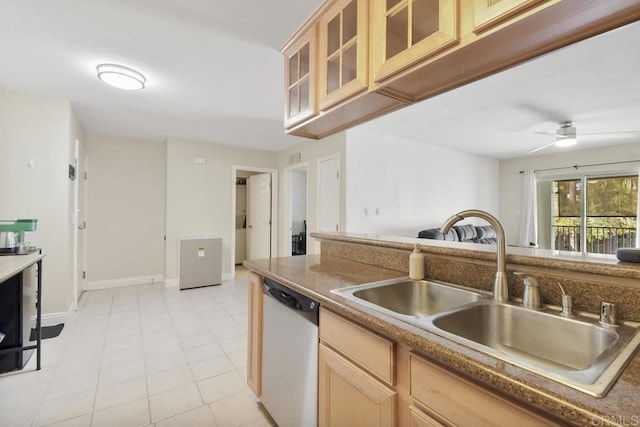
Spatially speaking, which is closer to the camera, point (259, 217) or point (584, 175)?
point (584, 175)

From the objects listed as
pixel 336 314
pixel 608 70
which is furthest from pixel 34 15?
pixel 608 70

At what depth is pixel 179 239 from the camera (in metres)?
4.60

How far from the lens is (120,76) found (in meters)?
2.46

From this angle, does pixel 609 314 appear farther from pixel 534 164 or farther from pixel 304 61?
pixel 534 164

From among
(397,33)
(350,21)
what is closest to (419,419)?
(397,33)

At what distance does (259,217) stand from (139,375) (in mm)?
3784

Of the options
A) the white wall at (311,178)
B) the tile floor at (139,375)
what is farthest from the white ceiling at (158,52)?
the tile floor at (139,375)

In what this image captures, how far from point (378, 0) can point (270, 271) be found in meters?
1.42

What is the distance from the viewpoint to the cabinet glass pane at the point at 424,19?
3.56ft

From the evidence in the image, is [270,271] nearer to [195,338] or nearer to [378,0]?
[378,0]

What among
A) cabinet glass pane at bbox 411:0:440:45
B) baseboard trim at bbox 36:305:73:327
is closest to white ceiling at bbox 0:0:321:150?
cabinet glass pane at bbox 411:0:440:45

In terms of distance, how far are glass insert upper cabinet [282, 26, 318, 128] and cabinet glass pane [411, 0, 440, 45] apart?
68cm

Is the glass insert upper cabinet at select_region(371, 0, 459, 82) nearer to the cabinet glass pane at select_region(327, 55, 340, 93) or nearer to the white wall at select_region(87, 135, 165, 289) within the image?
the cabinet glass pane at select_region(327, 55, 340, 93)

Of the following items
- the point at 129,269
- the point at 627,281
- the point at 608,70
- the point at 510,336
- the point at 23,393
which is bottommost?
the point at 23,393
